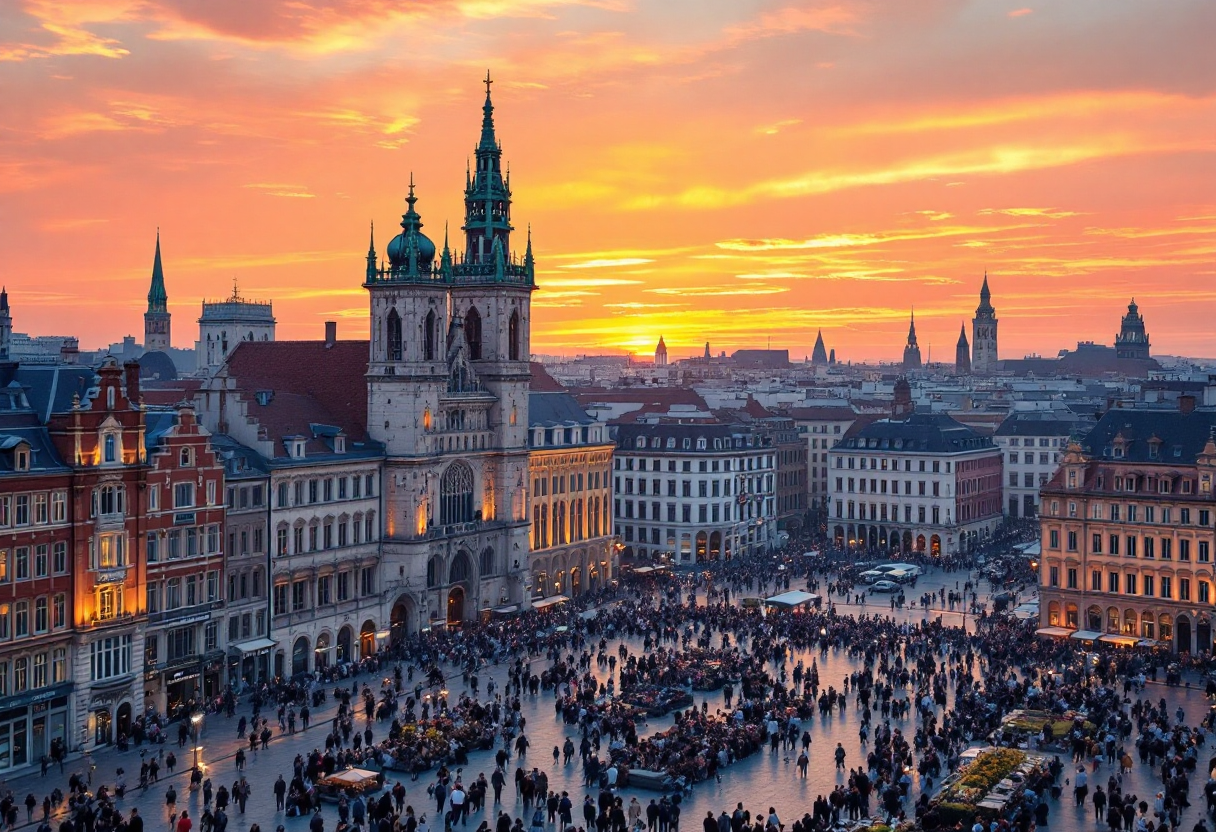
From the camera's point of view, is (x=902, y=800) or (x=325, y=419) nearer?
(x=902, y=800)

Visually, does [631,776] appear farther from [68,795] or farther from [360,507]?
[360,507]

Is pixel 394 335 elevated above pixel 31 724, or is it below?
above

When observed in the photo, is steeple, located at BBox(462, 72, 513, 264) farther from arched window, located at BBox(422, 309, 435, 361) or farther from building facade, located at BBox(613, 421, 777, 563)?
building facade, located at BBox(613, 421, 777, 563)

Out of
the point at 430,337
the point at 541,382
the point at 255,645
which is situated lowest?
the point at 255,645

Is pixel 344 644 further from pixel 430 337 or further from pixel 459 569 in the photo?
pixel 430 337

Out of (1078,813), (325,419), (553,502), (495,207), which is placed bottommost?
(1078,813)

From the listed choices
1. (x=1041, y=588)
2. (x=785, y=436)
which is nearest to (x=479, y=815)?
(x=1041, y=588)

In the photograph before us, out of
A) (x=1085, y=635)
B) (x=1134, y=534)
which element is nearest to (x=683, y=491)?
(x=1134, y=534)

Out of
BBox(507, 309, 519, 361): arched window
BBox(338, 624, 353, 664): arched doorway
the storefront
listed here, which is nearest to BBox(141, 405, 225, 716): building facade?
the storefront
